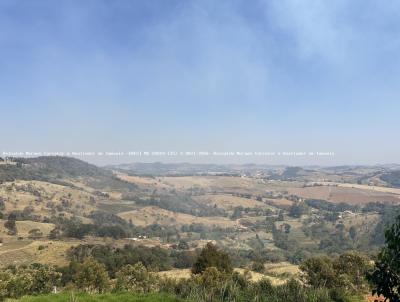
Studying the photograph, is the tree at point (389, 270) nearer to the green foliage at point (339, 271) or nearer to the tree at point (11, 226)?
the green foliage at point (339, 271)

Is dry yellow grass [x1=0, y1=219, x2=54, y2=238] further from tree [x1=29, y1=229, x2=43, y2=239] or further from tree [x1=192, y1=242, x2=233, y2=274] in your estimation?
tree [x1=192, y1=242, x2=233, y2=274]

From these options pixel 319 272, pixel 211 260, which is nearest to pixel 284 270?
pixel 211 260

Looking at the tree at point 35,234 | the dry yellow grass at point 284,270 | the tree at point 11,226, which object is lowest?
the tree at point 35,234

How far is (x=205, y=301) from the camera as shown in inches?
753

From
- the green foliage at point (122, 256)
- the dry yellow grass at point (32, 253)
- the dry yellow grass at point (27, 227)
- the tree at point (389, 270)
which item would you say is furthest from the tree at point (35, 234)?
the tree at point (389, 270)

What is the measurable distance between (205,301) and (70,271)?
72609mm

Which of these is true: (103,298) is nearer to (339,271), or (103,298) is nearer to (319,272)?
(319,272)

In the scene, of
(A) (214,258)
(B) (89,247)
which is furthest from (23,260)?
(A) (214,258)

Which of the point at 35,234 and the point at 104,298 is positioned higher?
the point at 104,298

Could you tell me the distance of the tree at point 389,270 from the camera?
8.05 m

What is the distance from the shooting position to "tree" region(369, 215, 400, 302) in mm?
8055

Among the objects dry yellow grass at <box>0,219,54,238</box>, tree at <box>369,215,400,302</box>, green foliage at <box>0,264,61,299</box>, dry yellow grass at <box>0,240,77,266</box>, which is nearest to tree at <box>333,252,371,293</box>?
green foliage at <box>0,264,61,299</box>

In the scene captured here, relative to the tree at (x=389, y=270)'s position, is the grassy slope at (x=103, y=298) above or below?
below

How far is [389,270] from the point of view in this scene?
324 inches
